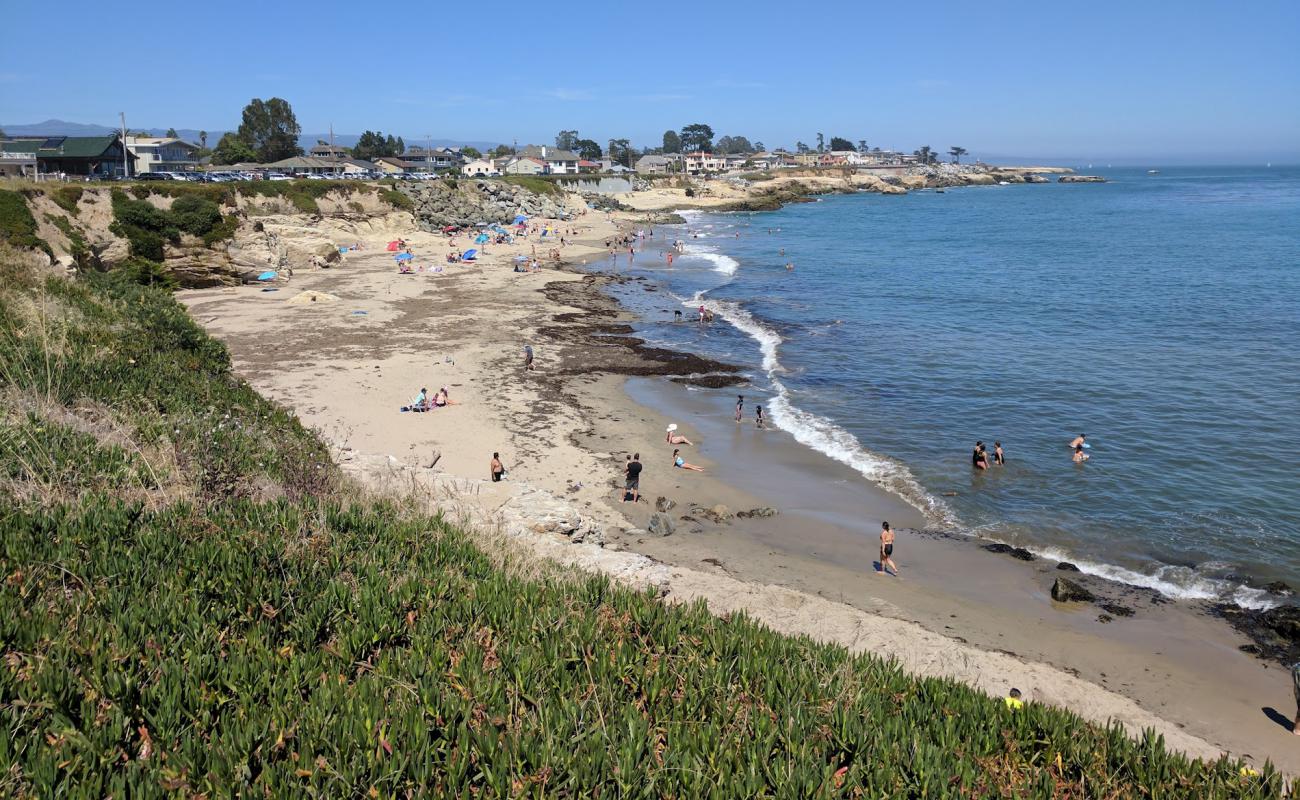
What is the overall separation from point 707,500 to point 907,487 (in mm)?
4846

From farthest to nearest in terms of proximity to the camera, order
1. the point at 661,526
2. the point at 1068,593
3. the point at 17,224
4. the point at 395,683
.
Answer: the point at 17,224 < the point at 661,526 < the point at 1068,593 < the point at 395,683

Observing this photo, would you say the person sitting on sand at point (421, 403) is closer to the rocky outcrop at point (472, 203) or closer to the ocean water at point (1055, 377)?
the ocean water at point (1055, 377)

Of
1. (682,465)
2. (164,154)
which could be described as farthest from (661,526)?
(164,154)

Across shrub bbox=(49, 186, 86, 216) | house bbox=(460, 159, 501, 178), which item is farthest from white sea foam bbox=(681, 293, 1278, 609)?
house bbox=(460, 159, 501, 178)

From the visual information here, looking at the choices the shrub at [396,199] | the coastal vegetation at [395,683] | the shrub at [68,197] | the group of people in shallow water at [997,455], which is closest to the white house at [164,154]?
the shrub at [396,199]

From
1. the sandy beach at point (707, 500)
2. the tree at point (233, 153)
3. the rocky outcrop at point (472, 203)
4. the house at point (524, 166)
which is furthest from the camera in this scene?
the house at point (524, 166)

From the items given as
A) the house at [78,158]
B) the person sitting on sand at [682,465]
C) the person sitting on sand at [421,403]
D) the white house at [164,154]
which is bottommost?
the person sitting on sand at [682,465]

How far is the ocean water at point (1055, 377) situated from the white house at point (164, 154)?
52.8 m

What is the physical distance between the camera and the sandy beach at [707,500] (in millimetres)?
11391

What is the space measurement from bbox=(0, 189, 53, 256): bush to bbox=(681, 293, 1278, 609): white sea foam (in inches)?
1010

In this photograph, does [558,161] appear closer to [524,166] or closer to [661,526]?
[524,166]

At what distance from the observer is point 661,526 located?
52.9ft

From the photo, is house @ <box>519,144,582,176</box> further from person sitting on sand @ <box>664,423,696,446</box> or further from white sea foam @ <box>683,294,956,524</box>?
person sitting on sand @ <box>664,423,696,446</box>

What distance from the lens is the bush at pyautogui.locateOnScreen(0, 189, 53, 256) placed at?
87.6 ft
